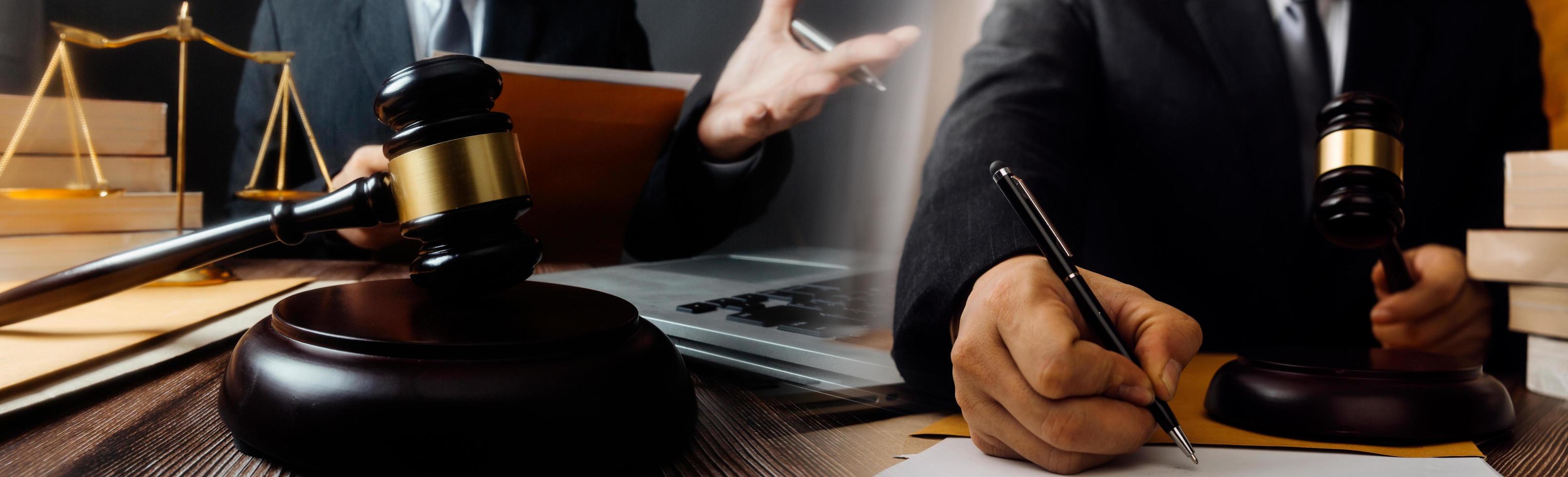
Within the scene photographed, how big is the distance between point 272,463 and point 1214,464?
14.5 inches

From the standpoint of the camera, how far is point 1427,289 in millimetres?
730

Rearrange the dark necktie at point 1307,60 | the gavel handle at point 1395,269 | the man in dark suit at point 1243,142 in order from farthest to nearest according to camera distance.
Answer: the dark necktie at point 1307,60, the man in dark suit at point 1243,142, the gavel handle at point 1395,269

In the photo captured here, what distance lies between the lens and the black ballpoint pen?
30 centimetres

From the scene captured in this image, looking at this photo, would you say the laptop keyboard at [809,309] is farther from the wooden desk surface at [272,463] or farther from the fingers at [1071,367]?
the fingers at [1071,367]

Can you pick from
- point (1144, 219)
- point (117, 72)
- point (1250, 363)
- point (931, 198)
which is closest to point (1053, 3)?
point (1144, 219)

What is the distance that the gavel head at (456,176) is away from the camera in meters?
0.31

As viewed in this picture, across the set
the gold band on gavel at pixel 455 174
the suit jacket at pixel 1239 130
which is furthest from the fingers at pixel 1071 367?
the suit jacket at pixel 1239 130

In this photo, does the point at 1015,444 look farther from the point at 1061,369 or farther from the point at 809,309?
the point at 809,309

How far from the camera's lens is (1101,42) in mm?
908

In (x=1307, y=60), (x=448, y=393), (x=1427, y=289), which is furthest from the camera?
(x=1307, y=60)

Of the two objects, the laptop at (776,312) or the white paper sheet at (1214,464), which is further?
the laptop at (776,312)

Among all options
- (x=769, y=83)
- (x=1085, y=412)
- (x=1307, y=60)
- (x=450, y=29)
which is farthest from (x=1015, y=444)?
(x=1307, y=60)

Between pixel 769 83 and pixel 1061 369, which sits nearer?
pixel 1061 369

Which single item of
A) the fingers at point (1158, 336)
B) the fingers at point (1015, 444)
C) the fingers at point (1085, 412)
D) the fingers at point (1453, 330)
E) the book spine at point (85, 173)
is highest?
the book spine at point (85, 173)
